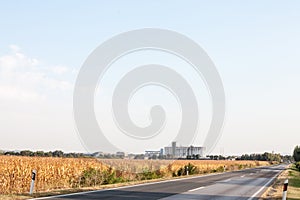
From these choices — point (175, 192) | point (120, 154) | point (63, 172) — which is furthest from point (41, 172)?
point (120, 154)

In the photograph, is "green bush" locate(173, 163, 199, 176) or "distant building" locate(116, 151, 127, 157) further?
"green bush" locate(173, 163, 199, 176)

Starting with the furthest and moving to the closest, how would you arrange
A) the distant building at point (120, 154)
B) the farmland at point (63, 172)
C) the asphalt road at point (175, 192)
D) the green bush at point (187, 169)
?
the green bush at point (187, 169)
the distant building at point (120, 154)
the farmland at point (63, 172)
the asphalt road at point (175, 192)

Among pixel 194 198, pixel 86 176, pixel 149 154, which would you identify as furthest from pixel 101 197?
pixel 149 154

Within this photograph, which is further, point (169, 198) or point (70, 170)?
point (70, 170)

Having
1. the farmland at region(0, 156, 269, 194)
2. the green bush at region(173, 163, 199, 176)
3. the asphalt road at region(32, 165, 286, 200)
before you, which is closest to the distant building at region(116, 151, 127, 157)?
the farmland at region(0, 156, 269, 194)

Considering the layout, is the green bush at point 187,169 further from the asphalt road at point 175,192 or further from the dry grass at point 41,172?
the dry grass at point 41,172

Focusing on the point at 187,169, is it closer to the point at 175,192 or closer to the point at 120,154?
the point at 120,154

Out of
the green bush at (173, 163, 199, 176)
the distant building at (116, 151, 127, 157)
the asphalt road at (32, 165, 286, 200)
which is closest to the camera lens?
the asphalt road at (32, 165, 286, 200)

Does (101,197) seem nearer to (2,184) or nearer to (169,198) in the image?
(169,198)

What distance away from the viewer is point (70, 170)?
22.4m

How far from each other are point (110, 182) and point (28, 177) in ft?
17.2

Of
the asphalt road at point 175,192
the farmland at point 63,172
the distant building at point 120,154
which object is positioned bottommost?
the asphalt road at point 175,192

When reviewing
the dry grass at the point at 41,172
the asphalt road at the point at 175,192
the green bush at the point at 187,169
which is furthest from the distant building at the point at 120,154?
the green bush at the point at 187,169

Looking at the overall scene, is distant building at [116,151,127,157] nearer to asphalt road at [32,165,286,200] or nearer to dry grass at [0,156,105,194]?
dry grass at [0,156,105,194]
